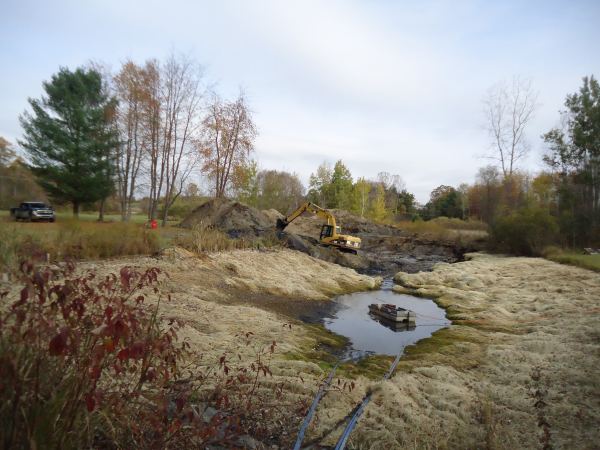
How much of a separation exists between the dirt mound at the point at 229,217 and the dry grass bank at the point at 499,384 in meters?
11.2

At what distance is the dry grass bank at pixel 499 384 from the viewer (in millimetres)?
2811

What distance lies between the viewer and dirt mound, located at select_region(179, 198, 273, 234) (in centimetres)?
1652

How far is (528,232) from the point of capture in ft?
60.3

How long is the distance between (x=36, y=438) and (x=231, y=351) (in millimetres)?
2691

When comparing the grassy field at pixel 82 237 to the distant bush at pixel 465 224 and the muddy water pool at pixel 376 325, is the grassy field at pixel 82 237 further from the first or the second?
the distant bush at pixel 465 224

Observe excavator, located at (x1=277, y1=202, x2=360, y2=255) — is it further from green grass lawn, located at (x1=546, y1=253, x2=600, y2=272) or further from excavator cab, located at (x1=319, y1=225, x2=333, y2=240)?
green grass lawn, located at (x1=546, y1=253, x2=600, y2=272)

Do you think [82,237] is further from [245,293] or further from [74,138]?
[74,138]

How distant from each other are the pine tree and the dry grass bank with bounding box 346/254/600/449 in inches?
794

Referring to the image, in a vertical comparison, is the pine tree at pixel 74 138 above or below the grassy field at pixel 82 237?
above

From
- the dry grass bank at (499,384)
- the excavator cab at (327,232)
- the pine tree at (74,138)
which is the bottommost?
the dry grass bank at (499,384)

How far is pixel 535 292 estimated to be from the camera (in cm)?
973

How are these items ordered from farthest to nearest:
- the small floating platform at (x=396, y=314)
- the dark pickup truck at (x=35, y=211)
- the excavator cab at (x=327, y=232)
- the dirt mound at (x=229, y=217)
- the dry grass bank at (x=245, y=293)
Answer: the excavator cab at (x=327, y=232) → the dirt mound at (x=229, y=217) → the dark pickup truck at (x=35, y=211) → the small floating platform at (x=396, y=314) → the dry grass bank at (x=245, y=293)

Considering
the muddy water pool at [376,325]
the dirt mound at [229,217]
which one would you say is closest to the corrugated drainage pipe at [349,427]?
the muddy water pool at [376,325]

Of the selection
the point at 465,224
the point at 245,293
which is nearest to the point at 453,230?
the point at 465,224
